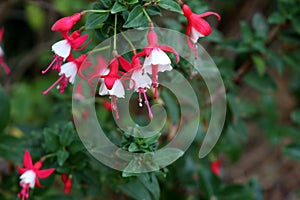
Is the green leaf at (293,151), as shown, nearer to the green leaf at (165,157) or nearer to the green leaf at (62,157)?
the green leaf at (165,157)

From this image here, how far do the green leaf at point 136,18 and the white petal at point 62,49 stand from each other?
0.41 feet

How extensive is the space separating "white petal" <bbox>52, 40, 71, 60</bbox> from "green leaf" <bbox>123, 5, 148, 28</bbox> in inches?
4.9

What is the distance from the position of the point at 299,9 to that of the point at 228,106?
14.9 inches

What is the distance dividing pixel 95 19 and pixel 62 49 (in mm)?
91

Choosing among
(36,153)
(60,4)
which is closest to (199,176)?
(36,153)

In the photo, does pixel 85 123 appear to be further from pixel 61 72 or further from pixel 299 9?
pixel 299 9

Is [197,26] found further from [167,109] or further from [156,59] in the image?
[167,109]

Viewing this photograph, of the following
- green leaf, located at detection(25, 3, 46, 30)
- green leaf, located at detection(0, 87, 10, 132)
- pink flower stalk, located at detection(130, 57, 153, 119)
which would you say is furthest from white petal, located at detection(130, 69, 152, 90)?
green leaf, located at detection(25, 3, 46, 30)

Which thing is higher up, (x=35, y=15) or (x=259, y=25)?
(x=259, y=25)

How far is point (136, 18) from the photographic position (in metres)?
0.99

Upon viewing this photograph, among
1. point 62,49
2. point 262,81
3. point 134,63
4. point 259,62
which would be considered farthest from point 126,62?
point 262,81

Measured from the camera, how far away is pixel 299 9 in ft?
5.13

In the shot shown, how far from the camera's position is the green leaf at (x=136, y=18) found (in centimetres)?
98

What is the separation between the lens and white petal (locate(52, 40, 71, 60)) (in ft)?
3.30
